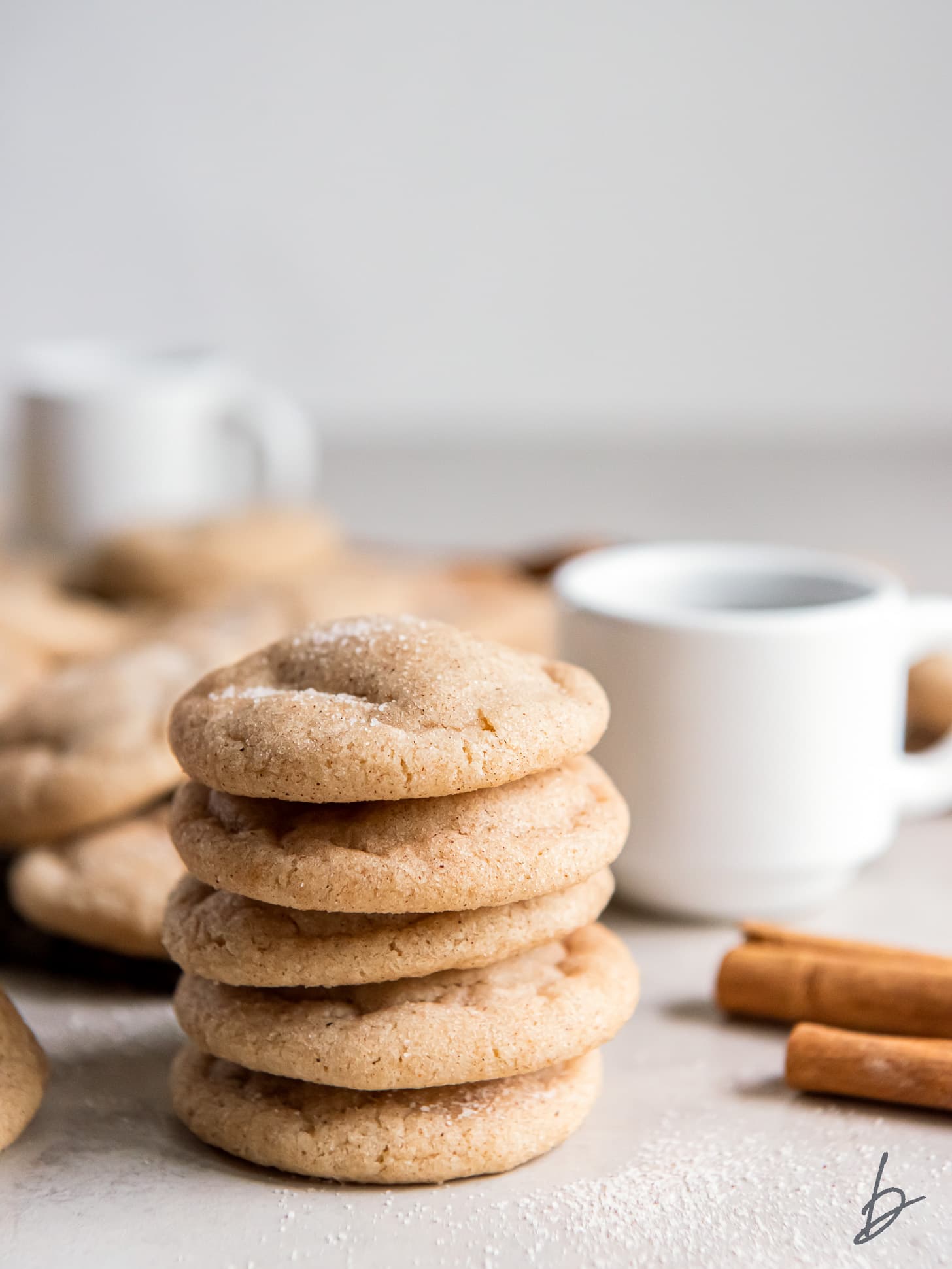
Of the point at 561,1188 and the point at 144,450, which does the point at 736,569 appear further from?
the point at 144,450

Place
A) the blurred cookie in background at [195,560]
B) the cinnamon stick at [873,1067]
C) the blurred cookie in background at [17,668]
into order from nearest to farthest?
1. the cinnamon stick at [873,1067]
2. the blurred cookie in background at [17,668]
3. the blurred cookie in background at [195,560]

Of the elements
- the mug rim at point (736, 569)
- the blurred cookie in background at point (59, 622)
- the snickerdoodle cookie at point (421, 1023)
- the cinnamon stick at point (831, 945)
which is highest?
the mug rim at point (736, 569)

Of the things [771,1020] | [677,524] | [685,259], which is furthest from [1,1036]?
[685,259]

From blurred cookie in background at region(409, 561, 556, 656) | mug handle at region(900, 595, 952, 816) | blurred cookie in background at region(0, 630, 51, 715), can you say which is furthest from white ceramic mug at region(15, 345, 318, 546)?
mug handle at region(900, 595, 952, 816)

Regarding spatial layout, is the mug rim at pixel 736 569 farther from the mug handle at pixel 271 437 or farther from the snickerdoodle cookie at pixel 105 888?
the mug handle at pixel 271 437

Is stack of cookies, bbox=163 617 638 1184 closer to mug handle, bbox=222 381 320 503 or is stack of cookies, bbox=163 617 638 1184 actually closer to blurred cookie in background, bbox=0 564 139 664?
blurred cookie in background, bbox=0 564 139 664

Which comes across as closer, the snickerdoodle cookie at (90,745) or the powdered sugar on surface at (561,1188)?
the powdered sugar on surface at (561,1188)

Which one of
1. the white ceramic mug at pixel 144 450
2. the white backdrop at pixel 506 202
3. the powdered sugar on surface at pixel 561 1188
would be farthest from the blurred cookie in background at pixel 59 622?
the white backdrop at pixel 506 202
